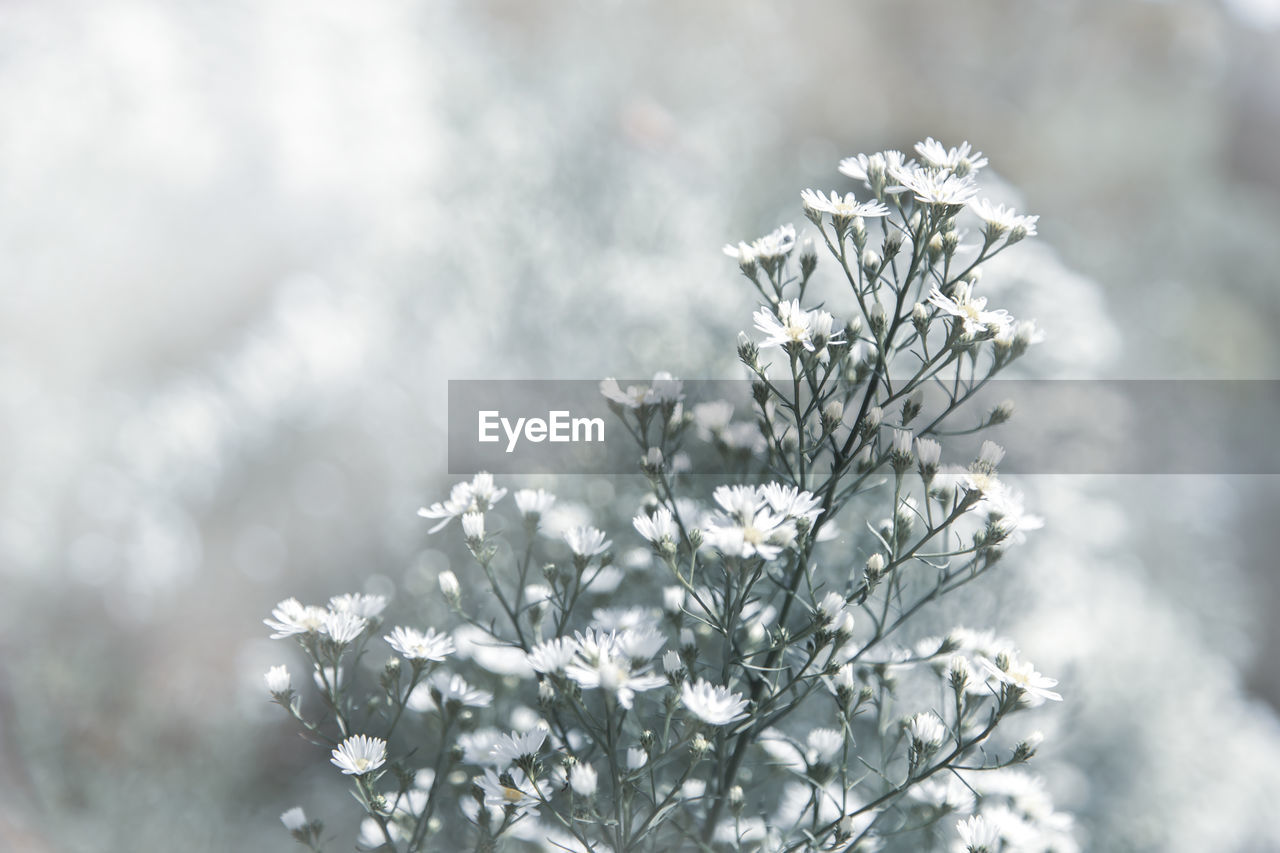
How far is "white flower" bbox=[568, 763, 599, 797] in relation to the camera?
0.65 meters

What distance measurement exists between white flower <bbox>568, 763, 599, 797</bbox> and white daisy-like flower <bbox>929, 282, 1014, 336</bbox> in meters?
0.46

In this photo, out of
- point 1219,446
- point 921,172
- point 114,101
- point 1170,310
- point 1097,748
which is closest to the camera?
point 921,172

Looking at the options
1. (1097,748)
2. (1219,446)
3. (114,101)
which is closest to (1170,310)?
(1219,446)

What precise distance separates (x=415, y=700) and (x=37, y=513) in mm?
2281

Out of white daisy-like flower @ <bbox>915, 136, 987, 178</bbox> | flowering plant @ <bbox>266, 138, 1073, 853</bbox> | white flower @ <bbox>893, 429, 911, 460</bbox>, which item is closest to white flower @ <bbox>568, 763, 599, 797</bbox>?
flowering plant @ <bbox>266, 138, 1073, 853</bbox>

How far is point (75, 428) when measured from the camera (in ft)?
8.48

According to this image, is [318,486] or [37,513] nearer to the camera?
[37,513]

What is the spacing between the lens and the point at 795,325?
2.22 feet

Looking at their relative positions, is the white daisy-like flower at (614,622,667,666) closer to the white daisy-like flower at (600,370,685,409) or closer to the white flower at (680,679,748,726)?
the white flower at (680,679,748,726)

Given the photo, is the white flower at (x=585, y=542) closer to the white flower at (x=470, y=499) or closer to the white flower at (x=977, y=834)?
the white flower at (x=470, y=499)

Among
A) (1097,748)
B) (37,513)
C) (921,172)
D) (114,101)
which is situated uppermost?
(114,101)

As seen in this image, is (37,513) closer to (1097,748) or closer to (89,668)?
(89,668)

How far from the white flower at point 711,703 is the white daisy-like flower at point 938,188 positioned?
0.42 m

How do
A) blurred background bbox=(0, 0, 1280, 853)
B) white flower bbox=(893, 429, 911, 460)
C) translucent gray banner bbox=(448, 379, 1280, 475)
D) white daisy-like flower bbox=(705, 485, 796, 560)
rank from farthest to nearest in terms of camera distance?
blurred background bbox=(0, 0, 1280, 853)
translucent gray banner bbox=(448, 379, 1280, 475)
white flower bbox=(893, 429, 911, 460)
white daisy-like flower bbox=(705, 485, 796, 560)
